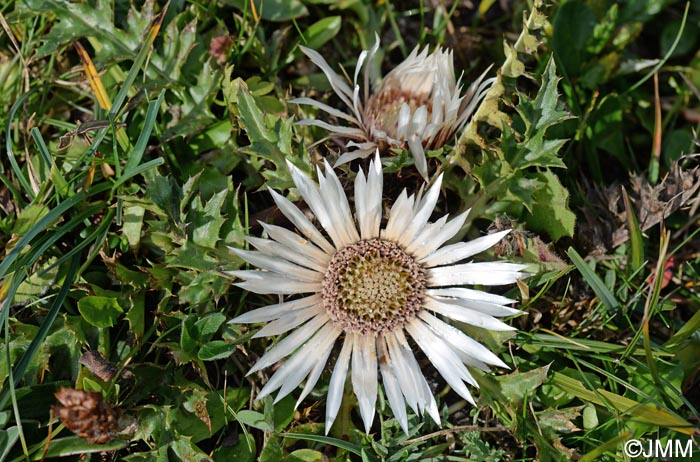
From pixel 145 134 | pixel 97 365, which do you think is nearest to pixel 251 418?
pixel 97 365

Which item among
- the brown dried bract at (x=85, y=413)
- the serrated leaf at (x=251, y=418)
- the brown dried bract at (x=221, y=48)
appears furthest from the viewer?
the brown dried bract at (x=221, y=48)

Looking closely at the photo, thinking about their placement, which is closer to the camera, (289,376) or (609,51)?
(289,376)

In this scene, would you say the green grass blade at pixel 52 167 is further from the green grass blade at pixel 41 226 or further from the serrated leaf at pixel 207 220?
the serrated leaf at pixel 207 220

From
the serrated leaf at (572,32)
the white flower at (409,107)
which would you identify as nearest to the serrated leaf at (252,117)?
the white flower at (409,107)

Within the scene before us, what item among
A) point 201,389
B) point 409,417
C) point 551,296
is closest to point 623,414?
point 551,296

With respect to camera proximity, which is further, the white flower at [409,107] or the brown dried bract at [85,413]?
the white flower at [409,107]

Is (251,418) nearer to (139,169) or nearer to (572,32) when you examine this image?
(139,169)

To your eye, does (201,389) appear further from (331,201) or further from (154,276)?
(331,201)
